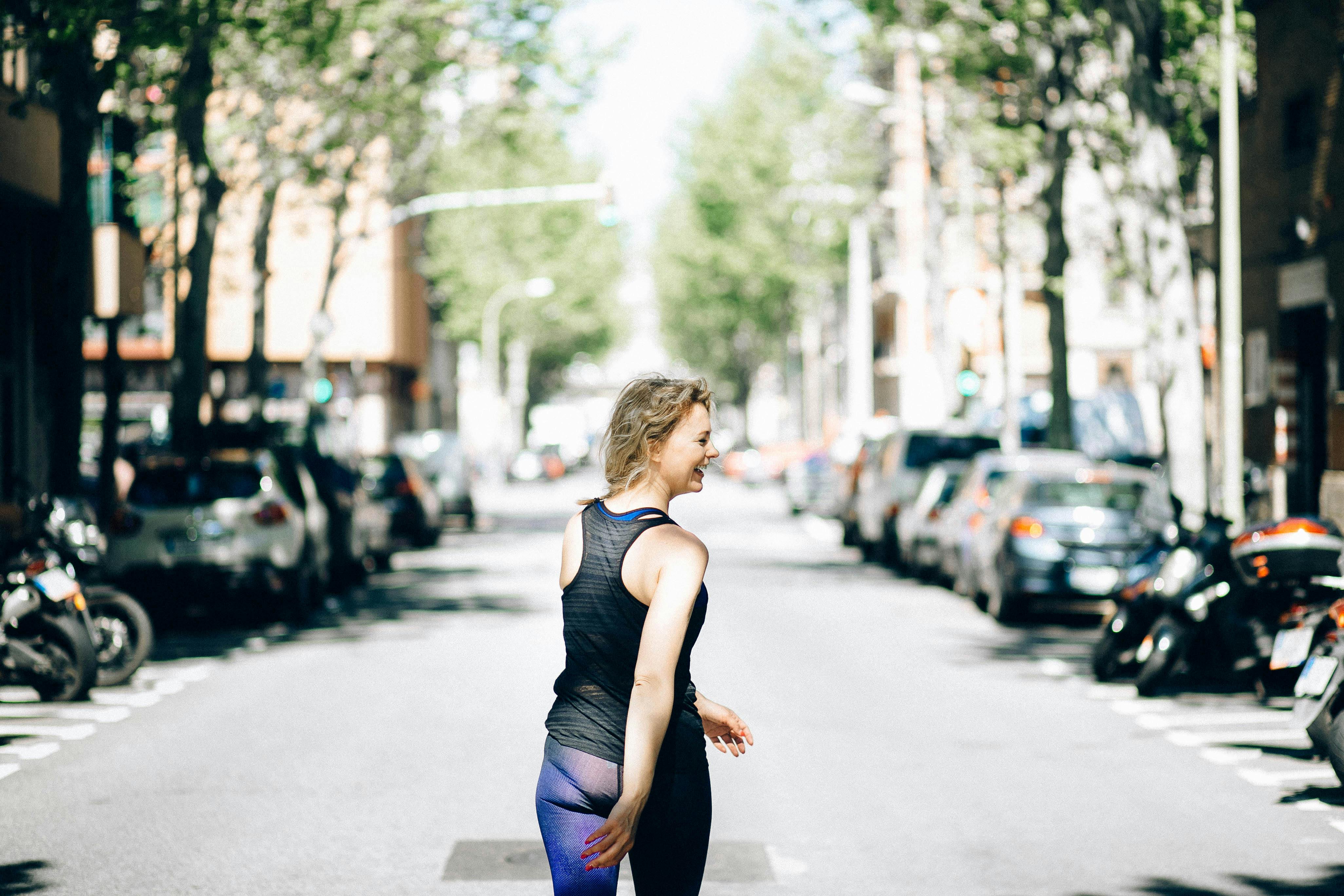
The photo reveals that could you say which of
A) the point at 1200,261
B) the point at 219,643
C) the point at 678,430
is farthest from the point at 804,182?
the point at 678,430

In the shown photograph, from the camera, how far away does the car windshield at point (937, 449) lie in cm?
2516

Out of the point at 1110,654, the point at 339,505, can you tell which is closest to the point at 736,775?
the point at 1110,654

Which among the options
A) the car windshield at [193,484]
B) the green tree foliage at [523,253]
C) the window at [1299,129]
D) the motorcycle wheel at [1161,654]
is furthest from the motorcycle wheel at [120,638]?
the green tree foliage at [523,253]

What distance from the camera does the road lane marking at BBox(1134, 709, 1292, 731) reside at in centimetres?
1102

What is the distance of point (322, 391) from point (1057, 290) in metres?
15.1

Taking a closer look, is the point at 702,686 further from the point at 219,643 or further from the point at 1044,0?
the point at 1044,0

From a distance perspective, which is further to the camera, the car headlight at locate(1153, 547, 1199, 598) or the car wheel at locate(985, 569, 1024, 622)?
the car wheel at locate(985, 569, 1024, 622)

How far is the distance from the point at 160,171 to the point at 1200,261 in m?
17.8

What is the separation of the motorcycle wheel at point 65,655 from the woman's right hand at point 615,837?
842 cm

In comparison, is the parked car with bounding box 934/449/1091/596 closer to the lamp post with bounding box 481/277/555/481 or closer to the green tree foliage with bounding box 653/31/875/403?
the green tree foliage with bounding box 653/31/875/403

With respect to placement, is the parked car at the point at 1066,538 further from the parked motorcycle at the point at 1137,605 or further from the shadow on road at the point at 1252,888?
the shadow on road at the point at 1252,888

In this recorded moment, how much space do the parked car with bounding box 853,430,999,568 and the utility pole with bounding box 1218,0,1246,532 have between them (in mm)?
5942

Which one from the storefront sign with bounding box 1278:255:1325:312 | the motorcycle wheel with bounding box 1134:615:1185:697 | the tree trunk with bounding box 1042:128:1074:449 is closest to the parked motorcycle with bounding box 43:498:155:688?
the motorcycle wheel with bounding box 1134:615:1185:697

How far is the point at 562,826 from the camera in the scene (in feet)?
12.7
